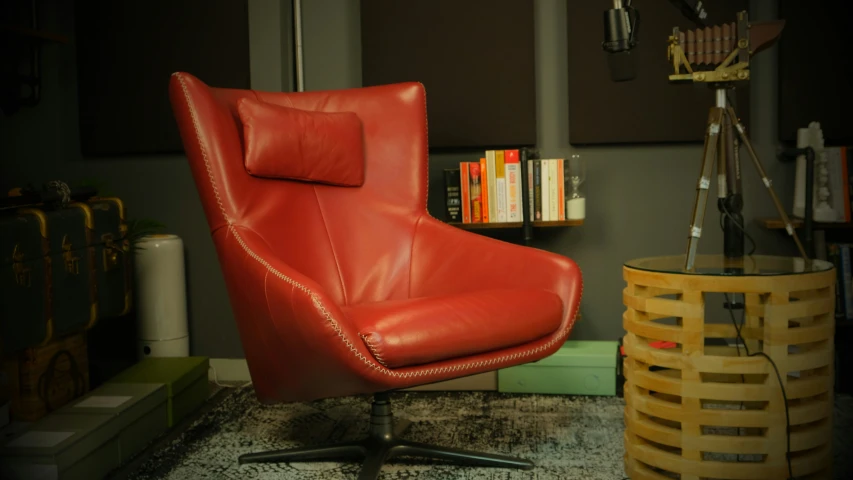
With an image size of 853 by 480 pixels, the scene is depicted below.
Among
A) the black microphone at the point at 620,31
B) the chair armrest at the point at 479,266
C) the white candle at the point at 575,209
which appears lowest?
the chair armrest at the point at 479,266

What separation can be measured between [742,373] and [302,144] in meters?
1.42

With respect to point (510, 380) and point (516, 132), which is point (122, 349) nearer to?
point (510, 380)

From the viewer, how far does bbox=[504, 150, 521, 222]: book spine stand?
3113mm

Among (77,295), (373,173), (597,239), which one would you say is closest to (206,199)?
(373,173)

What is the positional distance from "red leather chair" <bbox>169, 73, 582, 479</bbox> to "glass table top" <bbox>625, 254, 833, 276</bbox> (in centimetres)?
24

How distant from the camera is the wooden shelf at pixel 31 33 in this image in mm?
3168

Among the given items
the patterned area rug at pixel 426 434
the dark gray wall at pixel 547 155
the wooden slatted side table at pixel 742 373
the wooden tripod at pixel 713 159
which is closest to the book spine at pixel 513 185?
the dark gray wall at pixel 547 155

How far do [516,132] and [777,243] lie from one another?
1.16 m

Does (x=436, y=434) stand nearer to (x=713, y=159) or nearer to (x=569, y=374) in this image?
(x=569, y=374)

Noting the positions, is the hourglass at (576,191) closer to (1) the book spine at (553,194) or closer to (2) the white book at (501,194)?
(1) the book spine at (553,194)

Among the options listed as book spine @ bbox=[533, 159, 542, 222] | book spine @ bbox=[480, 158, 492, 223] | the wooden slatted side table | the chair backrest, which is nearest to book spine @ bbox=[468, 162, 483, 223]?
book spine @ bbox=[480, 158, 492, 223]

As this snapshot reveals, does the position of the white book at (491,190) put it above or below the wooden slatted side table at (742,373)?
above

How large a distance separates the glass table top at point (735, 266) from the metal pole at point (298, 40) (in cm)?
182

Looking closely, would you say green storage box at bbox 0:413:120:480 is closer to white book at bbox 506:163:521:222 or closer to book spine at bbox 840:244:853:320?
white book at bbox 506:163:521:222
